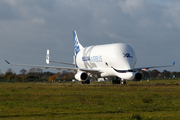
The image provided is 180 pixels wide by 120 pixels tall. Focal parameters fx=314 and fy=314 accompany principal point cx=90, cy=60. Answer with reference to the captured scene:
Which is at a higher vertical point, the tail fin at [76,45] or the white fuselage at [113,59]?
the tail fin at [76,45]

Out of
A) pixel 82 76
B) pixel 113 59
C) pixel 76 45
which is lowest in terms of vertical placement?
pixel 82 76

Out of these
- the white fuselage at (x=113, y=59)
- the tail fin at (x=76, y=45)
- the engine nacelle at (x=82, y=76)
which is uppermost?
the tail fin at (x=76, y=45)

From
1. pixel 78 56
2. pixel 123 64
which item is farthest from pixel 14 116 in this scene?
pixel 78 56

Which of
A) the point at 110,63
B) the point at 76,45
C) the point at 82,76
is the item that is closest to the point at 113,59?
the point at 110,63

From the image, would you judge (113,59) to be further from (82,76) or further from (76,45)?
(76,45)

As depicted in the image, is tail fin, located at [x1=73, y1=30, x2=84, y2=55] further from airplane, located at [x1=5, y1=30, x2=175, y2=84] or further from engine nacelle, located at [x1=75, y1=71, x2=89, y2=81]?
engine nacelle, located at [x1=75, y1=71, x2=89, y2=81]

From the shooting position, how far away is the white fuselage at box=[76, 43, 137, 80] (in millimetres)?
38750

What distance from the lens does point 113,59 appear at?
132 ft

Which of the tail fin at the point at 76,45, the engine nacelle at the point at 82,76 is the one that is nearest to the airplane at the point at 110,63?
the engine nacelle at the point at 82,76

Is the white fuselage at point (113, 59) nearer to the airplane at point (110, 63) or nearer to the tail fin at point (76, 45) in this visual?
the airplane at point (110, 63)

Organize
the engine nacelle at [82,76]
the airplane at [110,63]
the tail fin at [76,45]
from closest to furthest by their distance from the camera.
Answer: the airplane at [110,63], the engine nacelle at [82,76], the tail fin at [76,45]

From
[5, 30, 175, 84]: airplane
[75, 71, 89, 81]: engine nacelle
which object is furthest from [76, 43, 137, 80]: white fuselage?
[75, 71, 89, 81]: engine nacelle

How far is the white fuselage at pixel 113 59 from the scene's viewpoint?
1526 inches

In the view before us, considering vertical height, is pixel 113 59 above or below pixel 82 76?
above
